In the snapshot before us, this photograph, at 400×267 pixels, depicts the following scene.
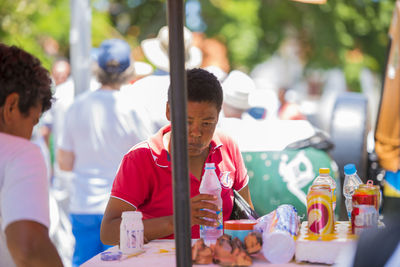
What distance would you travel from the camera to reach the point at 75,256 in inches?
164

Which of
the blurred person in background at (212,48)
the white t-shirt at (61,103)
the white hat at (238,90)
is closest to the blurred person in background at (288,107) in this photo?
the white t-shirt at (61,103)

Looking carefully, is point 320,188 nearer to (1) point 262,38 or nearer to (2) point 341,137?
(2) point 341,137

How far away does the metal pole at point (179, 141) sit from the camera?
6.21 ft

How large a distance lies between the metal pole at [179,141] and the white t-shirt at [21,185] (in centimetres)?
41

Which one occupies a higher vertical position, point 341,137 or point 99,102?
point 99,102

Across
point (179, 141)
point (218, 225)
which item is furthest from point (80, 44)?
point (179, 141)

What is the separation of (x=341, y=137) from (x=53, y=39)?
9485mm

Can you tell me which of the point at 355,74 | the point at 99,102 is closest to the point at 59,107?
the point at 99,102

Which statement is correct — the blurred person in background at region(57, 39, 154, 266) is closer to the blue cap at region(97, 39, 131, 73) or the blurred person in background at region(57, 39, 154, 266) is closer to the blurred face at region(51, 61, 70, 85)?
the blue cap at region(97, 39, 131, 73)

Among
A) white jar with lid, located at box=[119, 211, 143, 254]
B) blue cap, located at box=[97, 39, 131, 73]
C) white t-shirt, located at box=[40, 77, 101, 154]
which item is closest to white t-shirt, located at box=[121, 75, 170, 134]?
blue cap, located at box=[97, 39, 131, 73]

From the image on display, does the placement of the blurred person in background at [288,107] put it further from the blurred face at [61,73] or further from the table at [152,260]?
the table at [152,260]

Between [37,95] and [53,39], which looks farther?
[53,39]

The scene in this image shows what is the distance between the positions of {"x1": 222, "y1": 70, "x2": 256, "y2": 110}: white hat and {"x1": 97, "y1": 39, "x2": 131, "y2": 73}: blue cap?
0.82m

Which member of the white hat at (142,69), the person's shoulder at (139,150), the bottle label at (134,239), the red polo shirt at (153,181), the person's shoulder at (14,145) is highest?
the white hat at (142,69)
